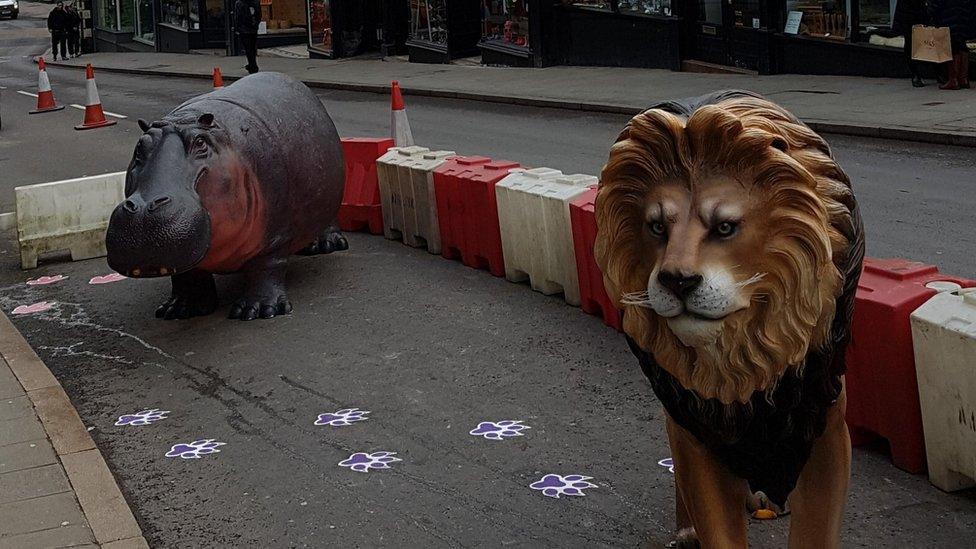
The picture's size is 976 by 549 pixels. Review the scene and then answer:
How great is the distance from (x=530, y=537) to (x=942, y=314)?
191cm

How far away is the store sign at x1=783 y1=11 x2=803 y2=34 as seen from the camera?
2067cm

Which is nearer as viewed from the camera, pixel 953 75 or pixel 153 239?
pixel 153 239

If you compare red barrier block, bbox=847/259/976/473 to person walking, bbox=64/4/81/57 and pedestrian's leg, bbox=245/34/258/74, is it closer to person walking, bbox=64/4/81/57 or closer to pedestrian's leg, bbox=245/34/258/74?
pedestrian's leg, bbox=245/34/258/74

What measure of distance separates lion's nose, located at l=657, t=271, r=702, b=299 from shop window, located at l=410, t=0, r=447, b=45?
26.4 meters

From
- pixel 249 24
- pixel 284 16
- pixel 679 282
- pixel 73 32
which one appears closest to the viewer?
pixel 679 282

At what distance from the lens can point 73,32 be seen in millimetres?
45125

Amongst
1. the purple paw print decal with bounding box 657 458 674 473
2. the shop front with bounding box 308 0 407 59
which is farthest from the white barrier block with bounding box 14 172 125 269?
the shop front with bounding box 308 0 407 59

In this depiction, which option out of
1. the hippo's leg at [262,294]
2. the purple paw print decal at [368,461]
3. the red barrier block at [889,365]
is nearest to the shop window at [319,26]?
the hippo's leg at [262,294]

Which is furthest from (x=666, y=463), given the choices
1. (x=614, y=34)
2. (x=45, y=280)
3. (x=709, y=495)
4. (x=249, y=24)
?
(x=249, y=24)

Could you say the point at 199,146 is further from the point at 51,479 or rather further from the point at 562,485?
the point at 562,485

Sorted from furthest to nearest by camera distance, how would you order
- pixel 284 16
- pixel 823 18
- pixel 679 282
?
pixel 284 16, pixel 823 18, pixel 679 282

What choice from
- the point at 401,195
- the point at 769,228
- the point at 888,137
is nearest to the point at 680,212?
the point at 769,228

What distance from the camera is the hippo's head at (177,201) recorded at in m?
8.13

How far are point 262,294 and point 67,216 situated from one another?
3.26m
